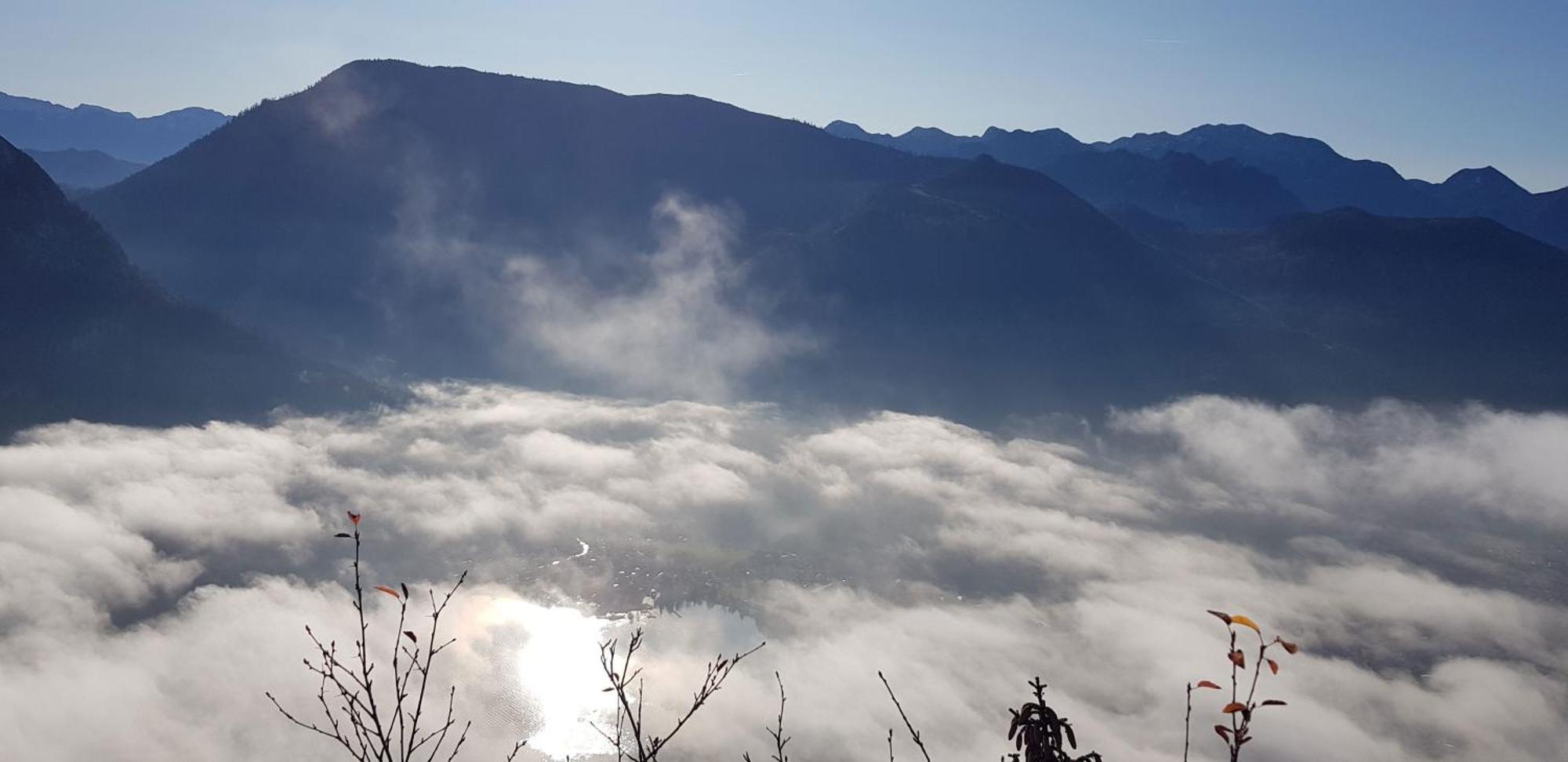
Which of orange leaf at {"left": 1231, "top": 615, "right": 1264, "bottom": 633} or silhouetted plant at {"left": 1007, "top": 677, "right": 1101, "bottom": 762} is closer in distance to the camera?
orange leaf at {"left": 1231, "top": 615, "right": 1264, "bottom": 633}

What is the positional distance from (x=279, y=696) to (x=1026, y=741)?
211m

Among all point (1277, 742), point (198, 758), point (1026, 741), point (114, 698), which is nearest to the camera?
point (1026, 741)

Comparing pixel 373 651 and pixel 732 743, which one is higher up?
pixel 373 651

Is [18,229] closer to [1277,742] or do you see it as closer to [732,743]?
[732,743]

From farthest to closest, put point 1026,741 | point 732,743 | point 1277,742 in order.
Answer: point 1277,742
point 732,743
point 1026,741

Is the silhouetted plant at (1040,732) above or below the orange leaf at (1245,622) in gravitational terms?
below

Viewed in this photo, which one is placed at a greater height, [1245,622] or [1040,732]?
[1245,622]

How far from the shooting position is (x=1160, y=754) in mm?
182500

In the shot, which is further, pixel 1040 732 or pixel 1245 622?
pixel 1245 622

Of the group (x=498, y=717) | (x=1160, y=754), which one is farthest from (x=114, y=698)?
(x=1160, y=754)

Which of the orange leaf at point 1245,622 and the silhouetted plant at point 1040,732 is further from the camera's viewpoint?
the silhouetted plant at point 1040,732

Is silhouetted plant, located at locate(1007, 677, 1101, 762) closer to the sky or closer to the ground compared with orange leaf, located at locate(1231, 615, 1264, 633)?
closer to the ground

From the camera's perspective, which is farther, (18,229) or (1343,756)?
(18,229)

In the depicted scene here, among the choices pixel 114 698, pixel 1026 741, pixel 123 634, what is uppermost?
pixel 123 634
